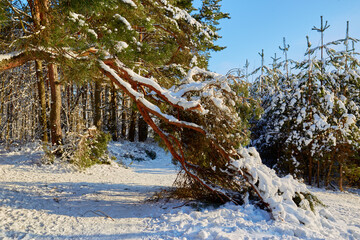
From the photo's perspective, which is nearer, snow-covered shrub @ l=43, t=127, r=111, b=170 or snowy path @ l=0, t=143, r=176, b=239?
snowy path @ l=0, t=143, r=176, b=239

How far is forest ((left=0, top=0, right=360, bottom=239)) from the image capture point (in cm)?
382

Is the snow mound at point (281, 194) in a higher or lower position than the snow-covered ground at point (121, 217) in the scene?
higher

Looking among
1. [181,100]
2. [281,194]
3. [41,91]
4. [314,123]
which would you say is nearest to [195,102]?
[181,100]

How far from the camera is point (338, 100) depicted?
7703 millimetres

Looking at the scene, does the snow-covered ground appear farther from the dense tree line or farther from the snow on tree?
the dense tree line

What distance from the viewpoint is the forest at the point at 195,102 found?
3.82 metres

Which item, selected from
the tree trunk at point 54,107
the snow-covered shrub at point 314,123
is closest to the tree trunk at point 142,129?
the tree trunk at point 54,107

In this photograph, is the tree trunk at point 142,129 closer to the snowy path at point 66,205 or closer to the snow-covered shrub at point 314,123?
the snowy path at point 66,205

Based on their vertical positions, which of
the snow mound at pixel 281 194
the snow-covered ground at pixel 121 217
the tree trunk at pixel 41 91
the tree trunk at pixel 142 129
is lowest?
the snow-covered ground at pixel 121 217

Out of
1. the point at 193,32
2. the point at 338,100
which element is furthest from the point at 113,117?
the point at 338,100

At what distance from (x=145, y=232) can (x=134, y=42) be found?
12.4 ft

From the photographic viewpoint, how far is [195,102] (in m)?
3.73

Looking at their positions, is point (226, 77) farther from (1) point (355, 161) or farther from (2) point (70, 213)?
(1) point (355, 161)

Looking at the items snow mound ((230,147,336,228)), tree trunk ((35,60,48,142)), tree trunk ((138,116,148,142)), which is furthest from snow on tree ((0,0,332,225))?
tree trunk ((138,116,148,142))
